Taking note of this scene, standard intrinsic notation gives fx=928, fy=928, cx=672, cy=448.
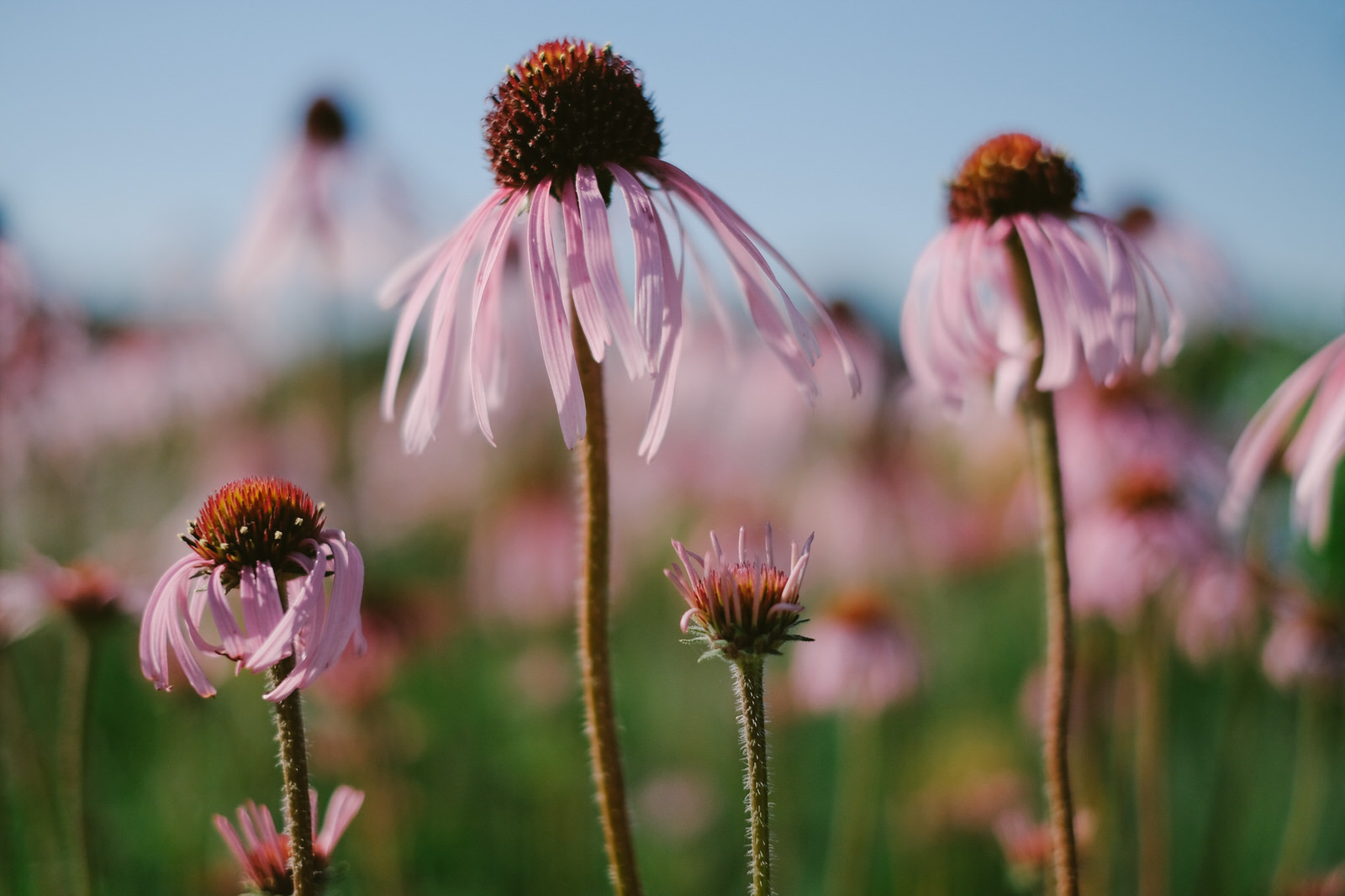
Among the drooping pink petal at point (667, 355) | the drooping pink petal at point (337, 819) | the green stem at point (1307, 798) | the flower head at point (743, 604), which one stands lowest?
the green stem at point (1307, 798)

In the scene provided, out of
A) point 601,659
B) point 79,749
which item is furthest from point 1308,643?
point 79,749

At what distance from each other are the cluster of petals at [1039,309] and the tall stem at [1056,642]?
7 cm

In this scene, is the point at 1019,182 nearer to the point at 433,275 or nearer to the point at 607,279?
the point at 607,279

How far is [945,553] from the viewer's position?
4.59 metres

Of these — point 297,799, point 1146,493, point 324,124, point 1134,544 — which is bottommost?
point 1134,544

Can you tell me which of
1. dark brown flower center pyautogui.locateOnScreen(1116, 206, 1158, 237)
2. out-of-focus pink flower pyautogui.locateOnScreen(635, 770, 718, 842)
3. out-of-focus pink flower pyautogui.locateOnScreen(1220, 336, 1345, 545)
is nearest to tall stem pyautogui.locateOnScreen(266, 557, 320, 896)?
out-of-focus pink flower pyautogui.locateOnScreen(1220, 336, 1345, 545)

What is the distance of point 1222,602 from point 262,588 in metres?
2.53

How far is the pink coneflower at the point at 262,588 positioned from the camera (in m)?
0.90

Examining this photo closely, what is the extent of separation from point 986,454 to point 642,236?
4.06 m

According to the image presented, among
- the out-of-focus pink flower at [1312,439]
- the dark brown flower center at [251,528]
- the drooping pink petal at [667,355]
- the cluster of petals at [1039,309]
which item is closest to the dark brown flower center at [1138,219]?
the out-of-focus pink flower at [1312,439]

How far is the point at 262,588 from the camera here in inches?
37.1

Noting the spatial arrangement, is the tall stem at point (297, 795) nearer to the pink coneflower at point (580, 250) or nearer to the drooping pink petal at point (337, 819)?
the drooping pink petal at point (337, 819)

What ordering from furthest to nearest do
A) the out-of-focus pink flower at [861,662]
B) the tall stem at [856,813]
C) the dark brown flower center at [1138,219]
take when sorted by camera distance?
the dark brown flower center at [1138,219] → the out-of-focus pink flower at [861,662] → the tall stem at [856,813]

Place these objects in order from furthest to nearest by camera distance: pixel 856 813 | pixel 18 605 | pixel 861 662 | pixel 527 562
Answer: pixel 527 562
pixel 861 662
pixel 856 813
pixel 18 605
